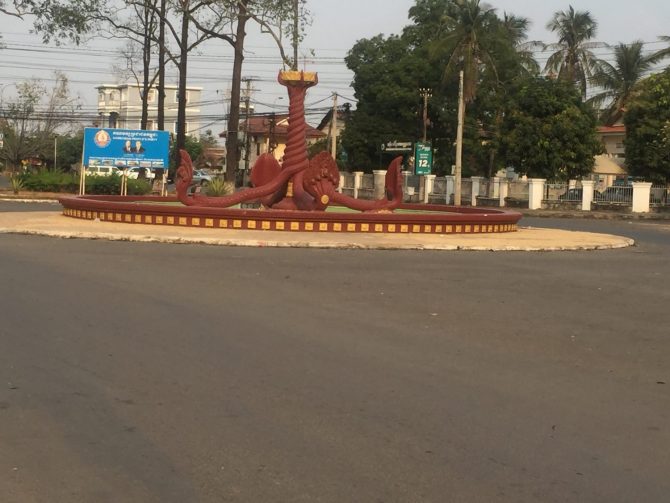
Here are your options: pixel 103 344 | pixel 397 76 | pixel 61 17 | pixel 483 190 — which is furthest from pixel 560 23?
pixel 103 344

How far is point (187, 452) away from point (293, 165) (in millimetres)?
17840

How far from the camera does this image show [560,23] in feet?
→ 212

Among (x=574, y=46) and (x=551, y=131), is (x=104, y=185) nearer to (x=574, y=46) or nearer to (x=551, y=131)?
(x=551, y=131)

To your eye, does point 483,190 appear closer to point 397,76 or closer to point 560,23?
point 397,76

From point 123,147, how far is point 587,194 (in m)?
23.6

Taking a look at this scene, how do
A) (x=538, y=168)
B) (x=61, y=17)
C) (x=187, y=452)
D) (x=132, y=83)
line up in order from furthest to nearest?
(x=132, y=83) → (x=538, y=168) → (x=61, y=17) → (x=187, y=452)

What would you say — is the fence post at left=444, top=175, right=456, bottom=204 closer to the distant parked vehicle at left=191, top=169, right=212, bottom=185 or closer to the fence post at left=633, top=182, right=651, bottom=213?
the fence post at left=633, top=182, right=651, bottom=213

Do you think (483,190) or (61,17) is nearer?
(61,17)

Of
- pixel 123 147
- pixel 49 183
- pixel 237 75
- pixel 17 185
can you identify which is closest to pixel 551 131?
pixel 237 75

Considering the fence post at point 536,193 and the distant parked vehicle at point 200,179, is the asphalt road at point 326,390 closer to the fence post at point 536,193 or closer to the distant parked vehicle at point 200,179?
the fence post at point 536,193

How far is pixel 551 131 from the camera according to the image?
161ft

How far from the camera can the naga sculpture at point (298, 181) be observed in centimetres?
2197

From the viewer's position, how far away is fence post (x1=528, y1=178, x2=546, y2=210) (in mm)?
48106

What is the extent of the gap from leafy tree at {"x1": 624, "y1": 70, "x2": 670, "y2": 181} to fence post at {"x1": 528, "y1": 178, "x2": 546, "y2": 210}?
560 cm
